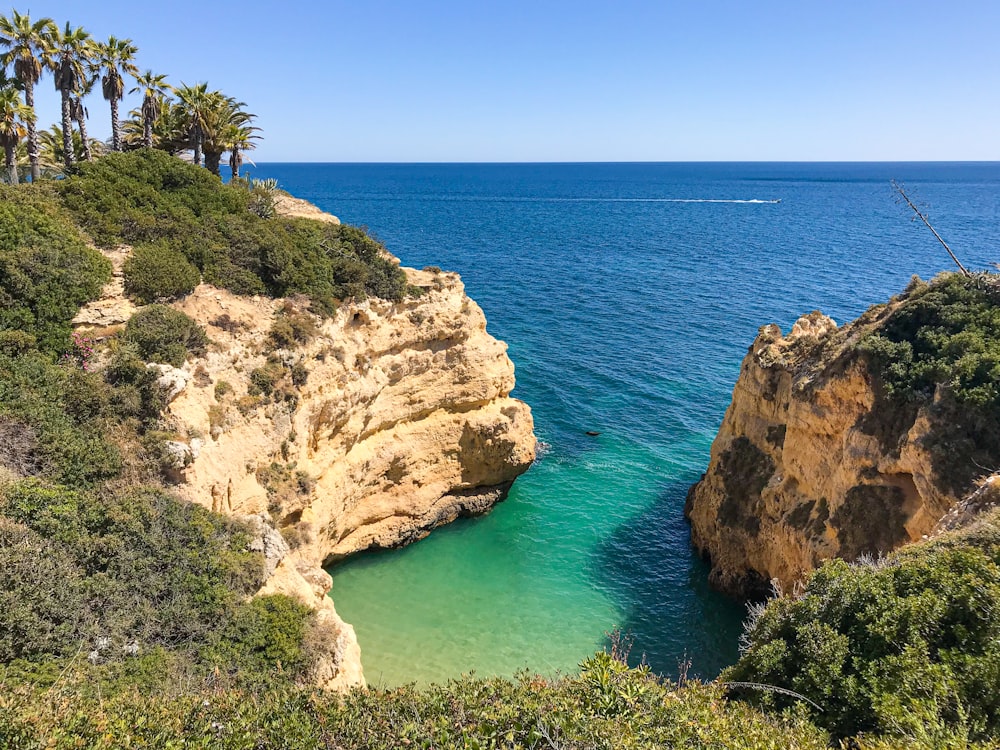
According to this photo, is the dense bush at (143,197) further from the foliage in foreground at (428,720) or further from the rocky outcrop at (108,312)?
the foliage in foreground at (428,720)

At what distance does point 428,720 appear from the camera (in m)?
8.80

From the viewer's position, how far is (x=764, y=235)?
282ft

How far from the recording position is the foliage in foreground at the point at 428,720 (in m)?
8.16

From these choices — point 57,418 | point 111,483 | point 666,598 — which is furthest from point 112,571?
point 666,598

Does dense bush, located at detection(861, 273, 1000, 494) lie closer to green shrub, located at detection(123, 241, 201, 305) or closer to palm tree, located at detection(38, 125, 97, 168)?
green shrub, located at detection(123, 241, 201, 305)

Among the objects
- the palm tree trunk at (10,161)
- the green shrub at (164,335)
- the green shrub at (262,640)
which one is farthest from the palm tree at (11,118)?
the green shrub at (262,640)

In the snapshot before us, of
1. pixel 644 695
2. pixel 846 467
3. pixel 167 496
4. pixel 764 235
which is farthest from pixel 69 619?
pixel 764 235

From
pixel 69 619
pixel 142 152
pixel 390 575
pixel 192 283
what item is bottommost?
pixel 390 575

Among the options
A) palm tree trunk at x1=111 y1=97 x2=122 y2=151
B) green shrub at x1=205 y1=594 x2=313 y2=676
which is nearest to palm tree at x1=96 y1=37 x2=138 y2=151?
palm tree trunk at x1=111 y1=97 x2=122 y2=151

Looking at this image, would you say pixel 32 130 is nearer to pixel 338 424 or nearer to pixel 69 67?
pixel 69 67

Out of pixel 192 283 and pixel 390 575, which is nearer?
pixel 192 283

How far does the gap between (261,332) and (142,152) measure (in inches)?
446

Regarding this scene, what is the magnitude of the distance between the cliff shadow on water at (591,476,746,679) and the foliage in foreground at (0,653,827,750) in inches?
378

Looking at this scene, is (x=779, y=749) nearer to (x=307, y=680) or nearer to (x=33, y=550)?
(x=307, y=680)
